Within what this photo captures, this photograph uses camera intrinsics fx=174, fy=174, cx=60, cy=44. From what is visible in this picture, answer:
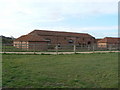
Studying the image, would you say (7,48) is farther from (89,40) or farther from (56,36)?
(89,40)

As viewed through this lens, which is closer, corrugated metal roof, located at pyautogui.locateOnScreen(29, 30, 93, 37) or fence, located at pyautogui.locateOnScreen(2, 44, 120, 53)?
fence, located at pyautogui.locateOnScreen(2, 44, 120, 53)

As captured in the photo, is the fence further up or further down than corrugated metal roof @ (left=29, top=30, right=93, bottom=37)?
further down

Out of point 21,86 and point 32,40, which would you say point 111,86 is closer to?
point 21,86

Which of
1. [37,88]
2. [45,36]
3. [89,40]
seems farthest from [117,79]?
[89,40]

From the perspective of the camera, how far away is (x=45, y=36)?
4981cm

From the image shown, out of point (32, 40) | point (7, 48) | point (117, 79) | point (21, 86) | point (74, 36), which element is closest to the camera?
point (21, 86)

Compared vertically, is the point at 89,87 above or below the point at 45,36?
below

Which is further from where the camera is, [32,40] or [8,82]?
[32,40]

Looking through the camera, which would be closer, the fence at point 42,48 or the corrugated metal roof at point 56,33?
the fence at point 42,48

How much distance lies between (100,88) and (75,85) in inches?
22.6

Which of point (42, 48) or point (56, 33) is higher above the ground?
point (56, 33)

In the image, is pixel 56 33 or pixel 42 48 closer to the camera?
pixel 42 48

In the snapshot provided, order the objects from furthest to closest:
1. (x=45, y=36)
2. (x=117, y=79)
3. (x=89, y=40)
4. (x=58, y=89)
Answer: (x=89, y=40), (x=45, y=36), (x=117, y=79), (x=58, y=89)

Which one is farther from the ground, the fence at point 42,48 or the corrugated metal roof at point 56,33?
the corrugated metal roof at point 56,33
